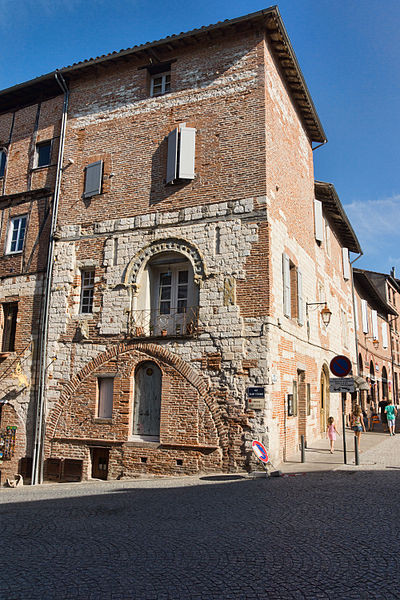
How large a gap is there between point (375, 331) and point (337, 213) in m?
11.7

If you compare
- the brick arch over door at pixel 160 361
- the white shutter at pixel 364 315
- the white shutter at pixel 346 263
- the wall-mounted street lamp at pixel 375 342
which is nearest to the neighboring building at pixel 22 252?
the brick arch over door at pixel 160 361

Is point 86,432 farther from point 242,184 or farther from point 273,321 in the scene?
point 242,184

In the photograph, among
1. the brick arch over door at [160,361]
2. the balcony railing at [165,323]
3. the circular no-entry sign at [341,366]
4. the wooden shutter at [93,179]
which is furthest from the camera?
the wooden shutter at [93,179]

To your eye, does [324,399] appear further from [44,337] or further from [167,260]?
[44,337]

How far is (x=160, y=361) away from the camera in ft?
38.1

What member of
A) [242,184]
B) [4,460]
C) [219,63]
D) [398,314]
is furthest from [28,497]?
[398,314]

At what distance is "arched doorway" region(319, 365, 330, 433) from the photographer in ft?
54.7

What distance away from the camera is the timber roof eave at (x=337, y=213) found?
18.3 m

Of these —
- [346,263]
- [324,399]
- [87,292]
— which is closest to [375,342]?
[346,263]

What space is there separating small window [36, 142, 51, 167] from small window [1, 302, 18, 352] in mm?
4558

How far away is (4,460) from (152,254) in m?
6.84

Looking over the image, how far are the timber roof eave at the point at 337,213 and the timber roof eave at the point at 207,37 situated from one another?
1749mm

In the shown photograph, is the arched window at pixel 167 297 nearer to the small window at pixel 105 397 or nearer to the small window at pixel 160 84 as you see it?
the small window at pixel 105 397

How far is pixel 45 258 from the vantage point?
46.4 feet
